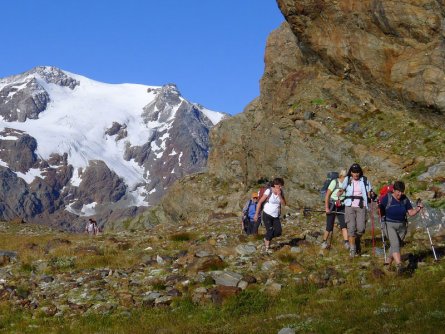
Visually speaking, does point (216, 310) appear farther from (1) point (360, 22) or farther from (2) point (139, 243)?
(1) point (360, 22)

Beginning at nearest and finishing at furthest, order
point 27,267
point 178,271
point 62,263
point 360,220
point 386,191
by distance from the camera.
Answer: point 360,220 → point 178,271 → point 386,191 → point 27,267 → point 62,263

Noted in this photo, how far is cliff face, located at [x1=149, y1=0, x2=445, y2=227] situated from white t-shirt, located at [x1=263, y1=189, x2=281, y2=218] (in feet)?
31.5

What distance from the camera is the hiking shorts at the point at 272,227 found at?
2212 cm

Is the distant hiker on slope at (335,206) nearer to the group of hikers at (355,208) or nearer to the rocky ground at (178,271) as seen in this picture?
the group of hikers at (355,208)

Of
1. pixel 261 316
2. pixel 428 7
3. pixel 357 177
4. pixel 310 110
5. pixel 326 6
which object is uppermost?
pixel 326 6

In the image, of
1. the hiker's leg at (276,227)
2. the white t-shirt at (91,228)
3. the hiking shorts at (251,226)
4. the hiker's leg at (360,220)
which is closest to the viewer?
the hiker's leg at (360,220)

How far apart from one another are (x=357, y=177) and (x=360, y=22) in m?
22.8

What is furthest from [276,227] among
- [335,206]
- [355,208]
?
[355,208]

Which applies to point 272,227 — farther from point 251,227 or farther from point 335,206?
point 251,227

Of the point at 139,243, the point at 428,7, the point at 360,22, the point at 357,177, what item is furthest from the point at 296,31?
the point at 357,177

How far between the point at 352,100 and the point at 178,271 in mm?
24819

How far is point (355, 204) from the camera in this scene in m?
19.9

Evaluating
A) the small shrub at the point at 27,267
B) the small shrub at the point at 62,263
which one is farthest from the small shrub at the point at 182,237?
the small shrub at the point at 27,267

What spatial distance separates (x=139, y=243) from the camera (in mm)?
29219
